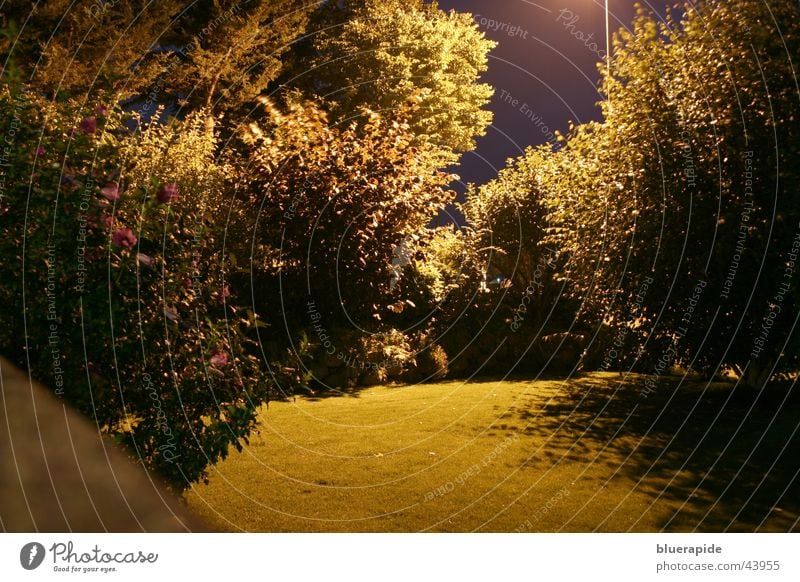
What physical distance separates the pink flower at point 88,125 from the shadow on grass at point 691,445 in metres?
8.62

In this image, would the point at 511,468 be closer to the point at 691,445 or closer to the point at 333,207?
the point at 691,445

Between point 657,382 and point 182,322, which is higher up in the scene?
point 182,322

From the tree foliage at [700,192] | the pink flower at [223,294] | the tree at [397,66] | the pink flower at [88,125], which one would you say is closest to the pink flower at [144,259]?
the pink flower at [223,294]

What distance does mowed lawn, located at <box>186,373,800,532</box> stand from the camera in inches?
404

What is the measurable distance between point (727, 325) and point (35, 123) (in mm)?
14502

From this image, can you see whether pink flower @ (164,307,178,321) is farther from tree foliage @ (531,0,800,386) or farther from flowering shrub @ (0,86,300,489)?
tree foliage @ (531,0,800,386)

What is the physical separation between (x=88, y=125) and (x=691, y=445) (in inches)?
502

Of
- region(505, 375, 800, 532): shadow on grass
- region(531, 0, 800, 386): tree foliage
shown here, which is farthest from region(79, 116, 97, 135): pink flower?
region(531, 0, 800, 386): tree foliage

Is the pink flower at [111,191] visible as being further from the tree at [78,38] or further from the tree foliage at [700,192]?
the tree at [78,38]

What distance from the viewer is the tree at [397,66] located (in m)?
42.5

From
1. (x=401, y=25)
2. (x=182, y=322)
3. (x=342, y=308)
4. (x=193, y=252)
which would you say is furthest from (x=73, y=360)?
(x=401, y=25)

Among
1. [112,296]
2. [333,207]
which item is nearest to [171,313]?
[112,296]

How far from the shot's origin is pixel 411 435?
1523cm

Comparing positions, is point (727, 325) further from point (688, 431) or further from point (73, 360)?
point (73, 360)
